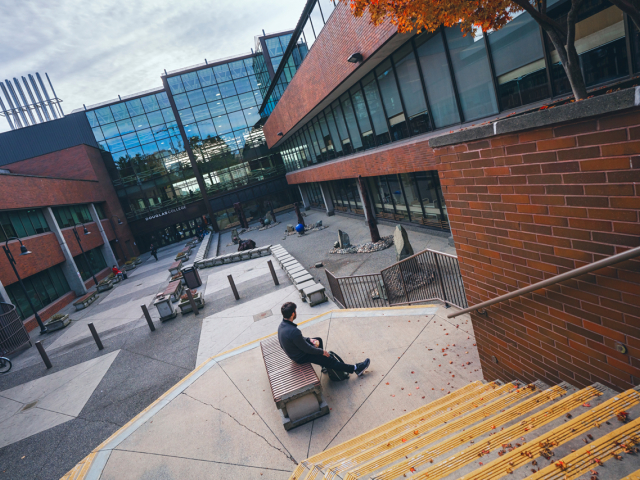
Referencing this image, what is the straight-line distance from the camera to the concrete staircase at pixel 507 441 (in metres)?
1.83

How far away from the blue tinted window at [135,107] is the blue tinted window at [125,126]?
0.97m

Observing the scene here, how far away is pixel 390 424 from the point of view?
3.81m

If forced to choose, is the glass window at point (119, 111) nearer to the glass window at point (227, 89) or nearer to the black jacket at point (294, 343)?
the glass window at point (227, 89)

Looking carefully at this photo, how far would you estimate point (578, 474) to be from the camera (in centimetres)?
176

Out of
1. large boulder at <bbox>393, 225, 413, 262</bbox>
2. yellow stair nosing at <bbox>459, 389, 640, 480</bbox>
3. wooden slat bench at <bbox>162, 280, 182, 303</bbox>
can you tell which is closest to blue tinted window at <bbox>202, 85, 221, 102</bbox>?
wooden slat bench at <bbox>162, 280, 182, 303</bbox>

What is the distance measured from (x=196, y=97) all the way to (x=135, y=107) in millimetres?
7084

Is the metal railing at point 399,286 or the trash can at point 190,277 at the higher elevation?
the trash can at point 190,277

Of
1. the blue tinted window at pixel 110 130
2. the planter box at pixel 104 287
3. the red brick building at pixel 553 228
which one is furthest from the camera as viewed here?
the blue tinted window at pixel 110 130

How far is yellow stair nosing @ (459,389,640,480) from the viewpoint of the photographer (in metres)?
2.08

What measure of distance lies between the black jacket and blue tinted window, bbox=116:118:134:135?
4189 cm

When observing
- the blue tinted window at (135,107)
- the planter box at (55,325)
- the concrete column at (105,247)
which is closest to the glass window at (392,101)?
the planter box at (55,325)

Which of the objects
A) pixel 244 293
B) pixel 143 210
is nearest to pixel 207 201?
pixel 143 210

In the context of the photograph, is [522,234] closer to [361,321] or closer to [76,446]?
[361,321]

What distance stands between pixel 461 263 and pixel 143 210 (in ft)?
135
